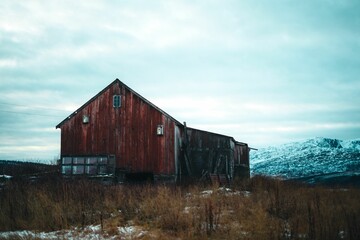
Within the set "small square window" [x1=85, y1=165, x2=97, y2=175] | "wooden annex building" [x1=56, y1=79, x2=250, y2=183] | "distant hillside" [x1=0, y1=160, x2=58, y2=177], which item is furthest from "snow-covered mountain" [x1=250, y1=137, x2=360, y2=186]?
"distant hillside" [x1=0, y1=160, x2=58, y2=177]

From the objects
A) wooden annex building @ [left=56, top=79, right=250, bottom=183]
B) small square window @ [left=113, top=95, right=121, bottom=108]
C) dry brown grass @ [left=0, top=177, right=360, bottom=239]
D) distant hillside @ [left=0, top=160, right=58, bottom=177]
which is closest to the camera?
dry brown grass @ [left=0, top=177, right=360, bottom=239]

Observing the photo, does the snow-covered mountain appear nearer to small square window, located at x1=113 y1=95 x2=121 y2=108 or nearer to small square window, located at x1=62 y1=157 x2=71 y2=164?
small square window, located at x1=113 y1=95 x2=121 y2=108

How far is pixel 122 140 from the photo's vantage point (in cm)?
2325

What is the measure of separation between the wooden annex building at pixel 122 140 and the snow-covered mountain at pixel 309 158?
72.8 ft

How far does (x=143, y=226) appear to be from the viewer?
8.55 meters

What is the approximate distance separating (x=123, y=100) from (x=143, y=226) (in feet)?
51.5

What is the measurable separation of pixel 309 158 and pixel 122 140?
46.6 meters

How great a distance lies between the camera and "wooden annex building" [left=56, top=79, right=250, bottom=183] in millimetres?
22844

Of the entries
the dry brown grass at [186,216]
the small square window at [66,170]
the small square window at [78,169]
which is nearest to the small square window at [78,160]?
the small square window at [78,169]

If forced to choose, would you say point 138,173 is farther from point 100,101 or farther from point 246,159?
point 246,159

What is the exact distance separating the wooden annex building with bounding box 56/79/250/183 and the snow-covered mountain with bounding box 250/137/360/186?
72.8 ft

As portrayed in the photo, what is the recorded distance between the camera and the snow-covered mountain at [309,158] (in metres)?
47.7

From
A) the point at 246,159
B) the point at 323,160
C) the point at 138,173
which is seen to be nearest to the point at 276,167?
the point at 323,160

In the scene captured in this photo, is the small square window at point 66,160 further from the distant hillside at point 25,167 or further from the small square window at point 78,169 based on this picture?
the distant hillside at point 25,167
